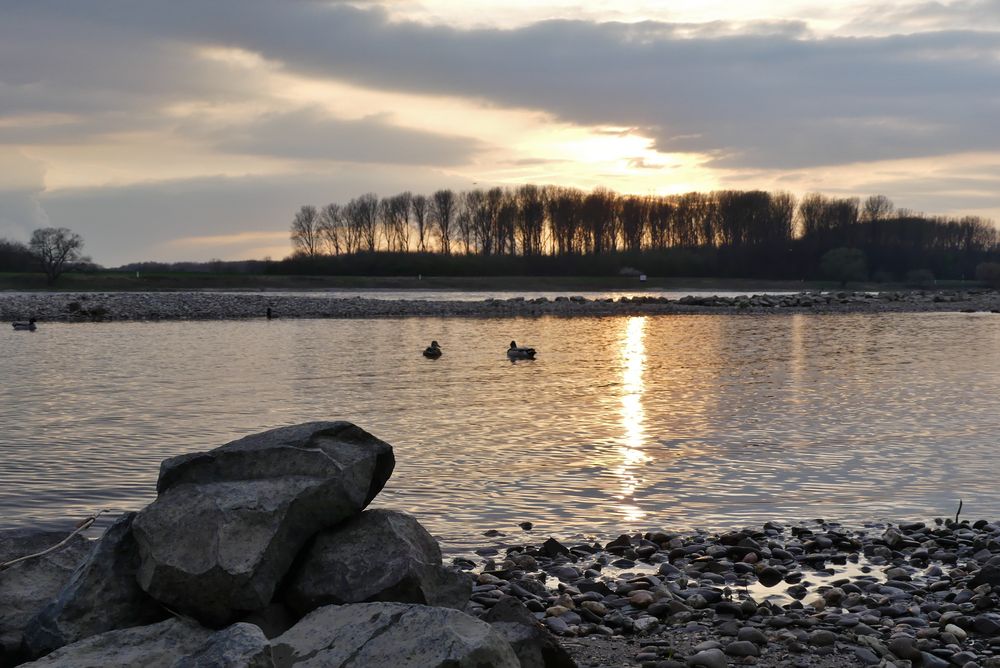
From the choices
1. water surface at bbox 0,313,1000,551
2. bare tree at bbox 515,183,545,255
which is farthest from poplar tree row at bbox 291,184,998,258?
water surface at bbox 0,313,1000,551

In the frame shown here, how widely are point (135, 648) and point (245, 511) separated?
998mm

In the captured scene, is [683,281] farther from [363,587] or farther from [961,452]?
[363,587]

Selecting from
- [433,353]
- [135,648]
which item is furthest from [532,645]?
[433,353]

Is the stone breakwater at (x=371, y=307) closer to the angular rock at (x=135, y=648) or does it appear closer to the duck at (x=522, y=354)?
the duck at (x=522, y=354)

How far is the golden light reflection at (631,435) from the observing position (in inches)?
481

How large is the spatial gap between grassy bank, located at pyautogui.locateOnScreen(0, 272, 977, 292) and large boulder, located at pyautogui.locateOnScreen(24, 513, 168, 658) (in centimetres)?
9308

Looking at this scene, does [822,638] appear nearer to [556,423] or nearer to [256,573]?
[256,573]

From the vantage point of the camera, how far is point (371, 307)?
7025cm

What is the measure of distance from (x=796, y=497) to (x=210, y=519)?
840cm

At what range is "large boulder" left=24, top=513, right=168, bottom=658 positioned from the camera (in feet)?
20.1

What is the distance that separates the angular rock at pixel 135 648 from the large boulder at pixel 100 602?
15.6 inches

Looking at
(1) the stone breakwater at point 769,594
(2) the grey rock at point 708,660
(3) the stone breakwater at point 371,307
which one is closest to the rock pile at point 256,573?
(2) the grey rock at point 708,660

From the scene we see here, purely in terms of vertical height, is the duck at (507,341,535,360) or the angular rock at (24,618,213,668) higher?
the angular rock at (24,618,213,668)

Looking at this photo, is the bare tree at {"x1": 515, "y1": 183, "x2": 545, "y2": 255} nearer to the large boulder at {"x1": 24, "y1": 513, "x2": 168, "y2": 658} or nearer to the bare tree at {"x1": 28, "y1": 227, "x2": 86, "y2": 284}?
the bare tree at {"x1": 28, "y1": 227, "x2": 86, "y2": 284}
